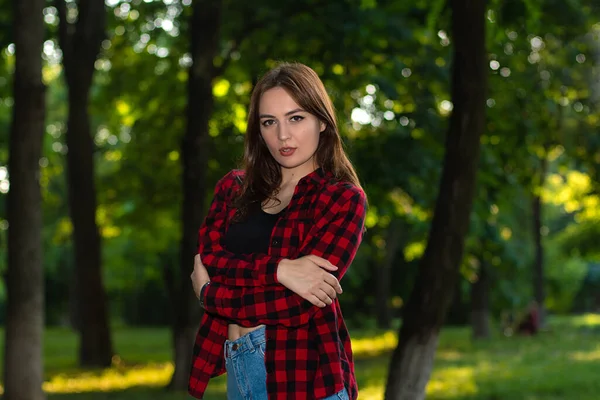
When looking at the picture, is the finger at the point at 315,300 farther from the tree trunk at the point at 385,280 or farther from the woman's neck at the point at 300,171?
the tree trunk at the point at 385,280

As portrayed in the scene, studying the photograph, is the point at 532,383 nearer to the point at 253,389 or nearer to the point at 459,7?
the point at 459,7

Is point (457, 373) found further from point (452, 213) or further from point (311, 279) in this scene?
point (311, 279)

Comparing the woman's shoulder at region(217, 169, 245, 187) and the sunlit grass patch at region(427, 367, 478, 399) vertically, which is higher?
the woman's shoulder at region(217, 169, 245, 187)

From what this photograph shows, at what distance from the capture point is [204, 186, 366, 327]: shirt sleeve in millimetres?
3852

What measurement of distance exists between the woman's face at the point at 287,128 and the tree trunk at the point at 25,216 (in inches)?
310

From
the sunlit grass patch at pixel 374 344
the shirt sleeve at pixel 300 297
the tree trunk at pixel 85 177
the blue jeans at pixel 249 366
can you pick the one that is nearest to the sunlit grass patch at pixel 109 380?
the tree trunk at pixel 85 177

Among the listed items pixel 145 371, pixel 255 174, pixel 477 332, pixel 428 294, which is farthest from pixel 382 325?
pixel 255 174

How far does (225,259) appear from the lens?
406 cm

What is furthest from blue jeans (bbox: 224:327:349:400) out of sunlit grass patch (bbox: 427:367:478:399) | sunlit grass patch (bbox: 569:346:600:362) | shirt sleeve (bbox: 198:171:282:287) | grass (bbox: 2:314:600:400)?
sunlit grass patch (bbox: 569:346:600:362)

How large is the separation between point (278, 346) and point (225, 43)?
15740 millimetres

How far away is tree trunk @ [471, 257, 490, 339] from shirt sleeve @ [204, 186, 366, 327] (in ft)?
88.5

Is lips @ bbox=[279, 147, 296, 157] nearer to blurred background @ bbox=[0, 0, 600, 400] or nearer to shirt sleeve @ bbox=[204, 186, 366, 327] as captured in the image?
shirt sleeve @ bbox=[204, 186, 366, 327]

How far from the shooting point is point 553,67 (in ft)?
57.2

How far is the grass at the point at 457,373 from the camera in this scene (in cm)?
1526
